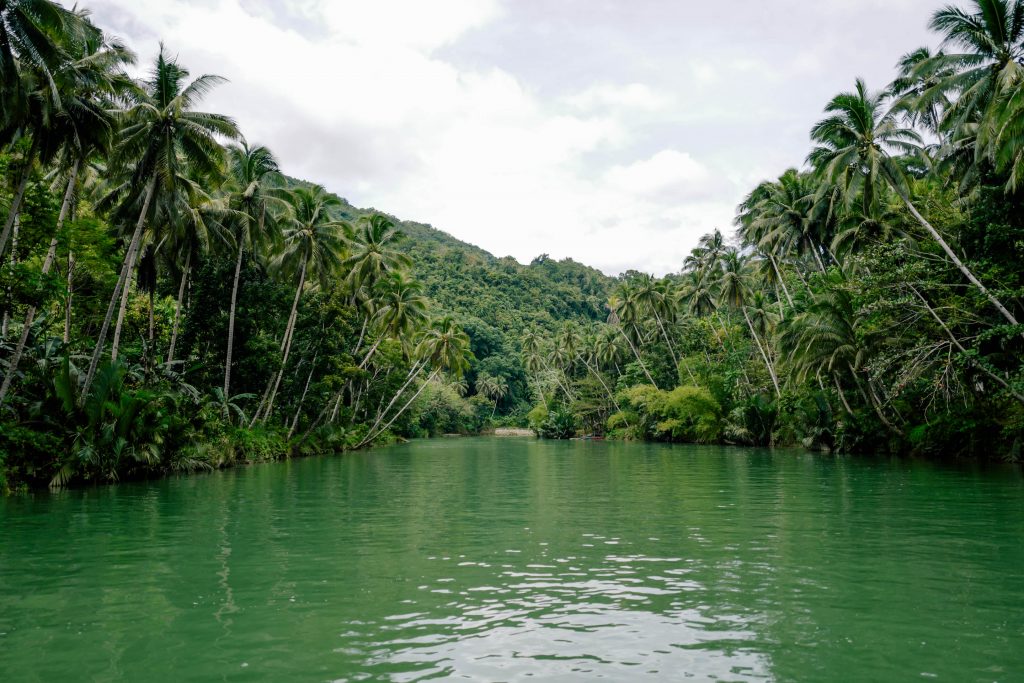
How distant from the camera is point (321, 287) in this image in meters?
40.2

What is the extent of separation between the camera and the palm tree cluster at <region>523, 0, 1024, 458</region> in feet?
76.6

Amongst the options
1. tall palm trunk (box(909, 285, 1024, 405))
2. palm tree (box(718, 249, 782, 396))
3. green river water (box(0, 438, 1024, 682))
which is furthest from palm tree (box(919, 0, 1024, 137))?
palm tree (box(718, 249, 782, 396))

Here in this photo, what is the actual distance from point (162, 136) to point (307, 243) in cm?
1363

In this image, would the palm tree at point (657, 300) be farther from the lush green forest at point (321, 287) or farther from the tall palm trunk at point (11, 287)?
the tall palm trunk at point (11, 287)

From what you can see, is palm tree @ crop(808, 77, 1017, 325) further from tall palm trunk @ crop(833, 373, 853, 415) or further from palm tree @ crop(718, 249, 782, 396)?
palm tree @ crop(718, 249, 782, 396)

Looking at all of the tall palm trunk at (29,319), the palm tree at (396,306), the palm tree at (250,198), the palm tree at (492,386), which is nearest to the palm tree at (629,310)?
the palm tree at (396,306)

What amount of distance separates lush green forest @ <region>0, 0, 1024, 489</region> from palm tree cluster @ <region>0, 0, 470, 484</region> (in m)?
0.11

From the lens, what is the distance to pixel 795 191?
42500mm

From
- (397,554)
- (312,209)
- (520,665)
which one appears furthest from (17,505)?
(312,209)

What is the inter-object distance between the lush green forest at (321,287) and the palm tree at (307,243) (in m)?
0.13

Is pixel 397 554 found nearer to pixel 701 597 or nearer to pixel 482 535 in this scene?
pixel 482 535

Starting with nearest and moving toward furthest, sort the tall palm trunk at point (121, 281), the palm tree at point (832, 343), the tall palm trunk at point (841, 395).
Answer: the tall palm trunk at point (121, 281)
the palm tree at point (832, 343)
the tall palm trunk at point (841, 395)

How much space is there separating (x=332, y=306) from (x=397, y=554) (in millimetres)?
31044

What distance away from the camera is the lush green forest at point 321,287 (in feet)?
65.5
